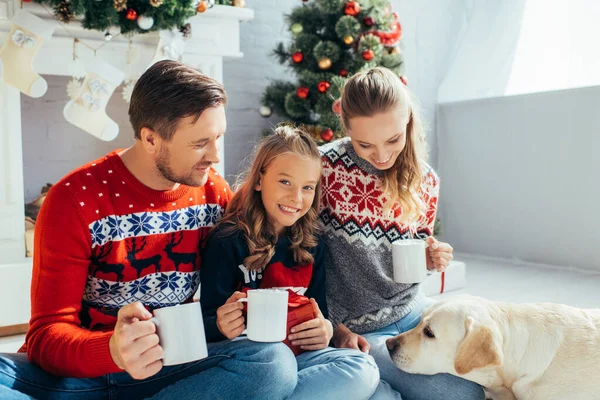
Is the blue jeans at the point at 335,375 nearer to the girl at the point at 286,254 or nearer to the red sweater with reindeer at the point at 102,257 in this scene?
the girl at the point at 286,254

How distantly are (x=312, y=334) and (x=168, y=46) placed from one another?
166 cm

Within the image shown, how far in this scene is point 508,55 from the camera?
414 cm

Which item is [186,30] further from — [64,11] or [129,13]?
→ [64,11]

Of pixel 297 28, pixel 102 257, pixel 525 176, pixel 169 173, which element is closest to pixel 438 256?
pixel 169 173

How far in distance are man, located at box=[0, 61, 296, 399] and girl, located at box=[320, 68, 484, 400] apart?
41 cm

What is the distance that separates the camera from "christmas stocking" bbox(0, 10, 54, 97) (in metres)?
2.36

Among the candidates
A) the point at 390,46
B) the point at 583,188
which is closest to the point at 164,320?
the point at 390,46

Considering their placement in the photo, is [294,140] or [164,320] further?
[294,140]

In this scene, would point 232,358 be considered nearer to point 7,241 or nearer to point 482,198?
point 7,241

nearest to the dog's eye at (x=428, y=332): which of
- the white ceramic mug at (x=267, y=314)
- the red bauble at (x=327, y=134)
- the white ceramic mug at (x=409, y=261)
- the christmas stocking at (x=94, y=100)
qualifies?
the white ceramic mug at (x=409, y=261)

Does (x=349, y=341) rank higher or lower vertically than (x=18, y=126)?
lower

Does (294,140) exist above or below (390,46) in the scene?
below

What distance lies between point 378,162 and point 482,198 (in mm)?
2626

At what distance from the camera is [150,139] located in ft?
4.64
